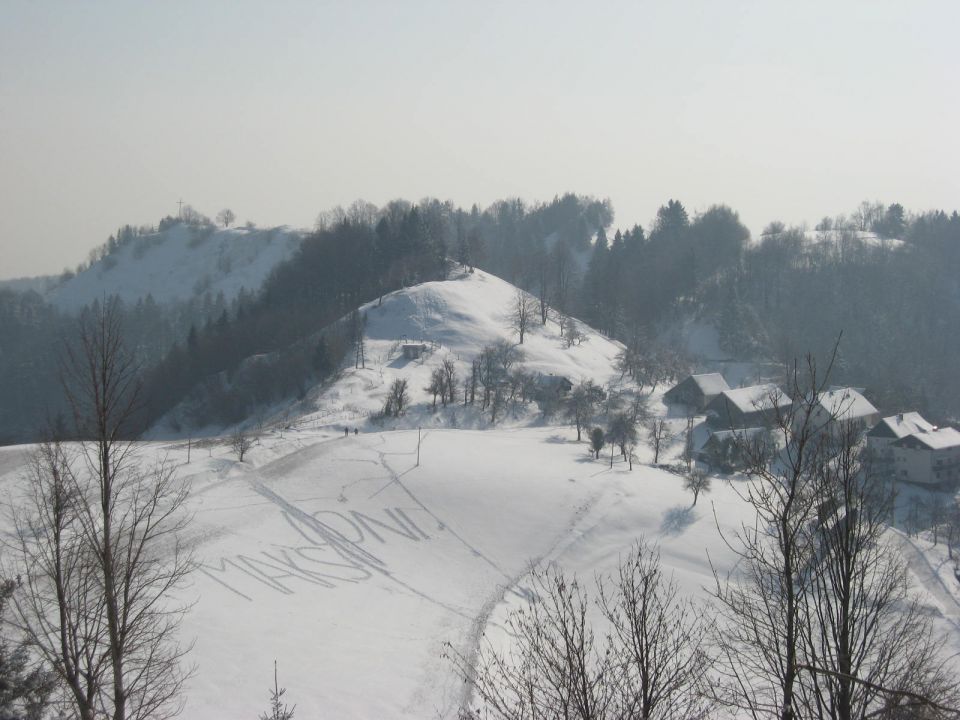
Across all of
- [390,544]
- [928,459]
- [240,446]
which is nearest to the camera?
[390,544]

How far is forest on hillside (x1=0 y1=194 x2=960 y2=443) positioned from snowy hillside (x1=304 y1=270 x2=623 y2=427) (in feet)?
11.2

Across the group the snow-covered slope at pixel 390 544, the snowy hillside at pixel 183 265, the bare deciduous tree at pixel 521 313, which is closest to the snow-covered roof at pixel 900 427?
the snow-covered slope at pixel 390 544

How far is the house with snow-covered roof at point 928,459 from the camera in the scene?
158 feet

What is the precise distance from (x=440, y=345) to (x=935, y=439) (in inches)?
1558

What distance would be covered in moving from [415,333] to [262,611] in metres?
46.4

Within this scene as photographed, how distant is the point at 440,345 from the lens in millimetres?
66125

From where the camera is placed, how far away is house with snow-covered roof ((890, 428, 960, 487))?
48.1 m

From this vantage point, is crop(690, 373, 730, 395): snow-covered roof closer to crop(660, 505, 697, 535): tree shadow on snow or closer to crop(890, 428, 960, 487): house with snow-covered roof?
crop(890, 428, 960, 487): house with snow-covered roof

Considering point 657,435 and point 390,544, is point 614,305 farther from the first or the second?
point 390,544

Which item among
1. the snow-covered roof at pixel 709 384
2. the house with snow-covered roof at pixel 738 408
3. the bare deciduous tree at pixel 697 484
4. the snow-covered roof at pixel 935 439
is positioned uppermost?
the snow-covered roof at pixel 709 384

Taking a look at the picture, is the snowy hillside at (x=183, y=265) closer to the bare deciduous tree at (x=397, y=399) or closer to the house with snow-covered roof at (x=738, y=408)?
the bare deciduous tree at (x=397, y=399)

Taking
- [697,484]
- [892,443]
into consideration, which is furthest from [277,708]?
[892,443]

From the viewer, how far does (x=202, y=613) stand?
21.3 metres

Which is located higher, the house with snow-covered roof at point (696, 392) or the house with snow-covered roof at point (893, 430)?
the house with snow-covered roof at point (696, 392)
